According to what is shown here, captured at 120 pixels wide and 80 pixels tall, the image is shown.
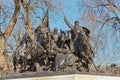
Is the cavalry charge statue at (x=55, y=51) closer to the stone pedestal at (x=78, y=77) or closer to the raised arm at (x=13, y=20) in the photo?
the stone pedestal at (x=78, y=77)

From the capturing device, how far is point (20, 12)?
25812mm

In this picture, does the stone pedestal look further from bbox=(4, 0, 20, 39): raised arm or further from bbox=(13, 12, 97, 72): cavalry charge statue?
bbox=(4, 0, 20, 39): raised arm

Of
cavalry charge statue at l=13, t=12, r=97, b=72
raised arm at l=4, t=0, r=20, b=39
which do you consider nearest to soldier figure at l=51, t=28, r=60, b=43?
cavalry charge statue at l=13, t=12, r=97, b=72

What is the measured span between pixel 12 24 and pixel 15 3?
1422 millimetres

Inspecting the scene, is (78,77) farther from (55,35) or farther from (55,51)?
(55,35)

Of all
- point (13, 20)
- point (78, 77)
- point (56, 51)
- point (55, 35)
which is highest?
point (13, 20)

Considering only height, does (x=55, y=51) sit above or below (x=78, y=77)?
above

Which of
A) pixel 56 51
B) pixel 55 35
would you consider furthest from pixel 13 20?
pixel 56 51

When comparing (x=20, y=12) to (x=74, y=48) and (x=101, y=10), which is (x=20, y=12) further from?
(x=74, y=48)

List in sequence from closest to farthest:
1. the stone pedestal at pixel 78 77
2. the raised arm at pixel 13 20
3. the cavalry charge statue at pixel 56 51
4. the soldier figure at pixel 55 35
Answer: the stone pedestal at pixel 78 77
the cavalry charge statue at pixel 56 51
the soldier figure at pixel 55 35
the raised arm at pixel 13 20

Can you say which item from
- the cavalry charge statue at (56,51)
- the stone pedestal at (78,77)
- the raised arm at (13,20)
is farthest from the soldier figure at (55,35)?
the raised arm at (13,20)

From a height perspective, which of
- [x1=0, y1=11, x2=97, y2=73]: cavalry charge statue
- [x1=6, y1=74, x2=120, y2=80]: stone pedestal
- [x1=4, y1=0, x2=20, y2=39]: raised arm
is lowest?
[x1=6, y1=74, x2=120, y2=80]: stone pedestal

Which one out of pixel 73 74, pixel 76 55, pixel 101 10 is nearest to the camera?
pixel 73 74

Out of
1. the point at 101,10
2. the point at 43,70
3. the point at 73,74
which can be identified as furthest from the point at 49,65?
the point at 101,10
